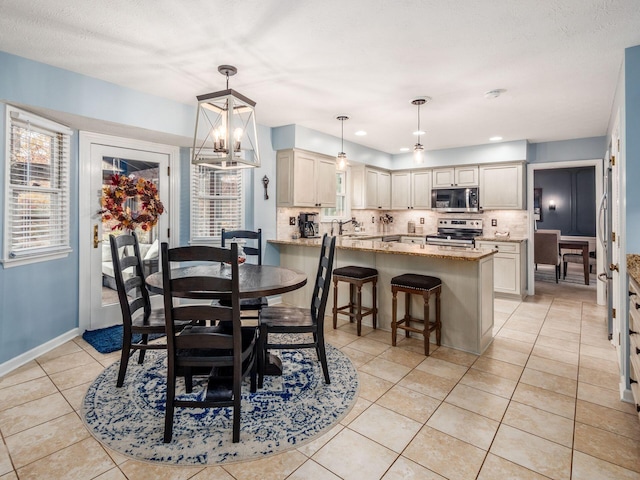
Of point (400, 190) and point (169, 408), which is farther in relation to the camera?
point (400, 190)

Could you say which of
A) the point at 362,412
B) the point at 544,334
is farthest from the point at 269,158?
the point at 544,334

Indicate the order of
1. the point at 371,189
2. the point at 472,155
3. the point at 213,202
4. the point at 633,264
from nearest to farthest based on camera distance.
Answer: the point at 633,264
the point at 213,202
the point at 472,155
the point at 371,189

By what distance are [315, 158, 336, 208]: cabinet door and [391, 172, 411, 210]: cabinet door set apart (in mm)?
2032

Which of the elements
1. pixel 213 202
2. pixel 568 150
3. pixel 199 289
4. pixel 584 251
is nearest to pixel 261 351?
pixel 199 289

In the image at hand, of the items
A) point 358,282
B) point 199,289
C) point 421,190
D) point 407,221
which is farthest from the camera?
point 407,221

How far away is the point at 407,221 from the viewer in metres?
7.22

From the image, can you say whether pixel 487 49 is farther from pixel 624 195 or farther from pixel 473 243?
pixel 473 243

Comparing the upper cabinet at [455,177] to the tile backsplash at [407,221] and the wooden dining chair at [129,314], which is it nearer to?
the tile backsplash at [407,221]

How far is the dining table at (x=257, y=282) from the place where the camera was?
214 centimetres

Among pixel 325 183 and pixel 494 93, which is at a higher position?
pixel 494 93

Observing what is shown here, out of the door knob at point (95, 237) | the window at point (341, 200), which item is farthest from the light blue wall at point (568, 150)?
the door knob at point (95, 237)

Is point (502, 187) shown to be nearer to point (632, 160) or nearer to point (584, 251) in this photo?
point (584, 251)

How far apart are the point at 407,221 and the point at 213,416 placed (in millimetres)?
5821


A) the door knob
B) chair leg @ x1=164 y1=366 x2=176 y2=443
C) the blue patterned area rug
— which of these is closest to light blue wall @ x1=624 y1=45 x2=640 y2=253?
the blue patterned area rug
